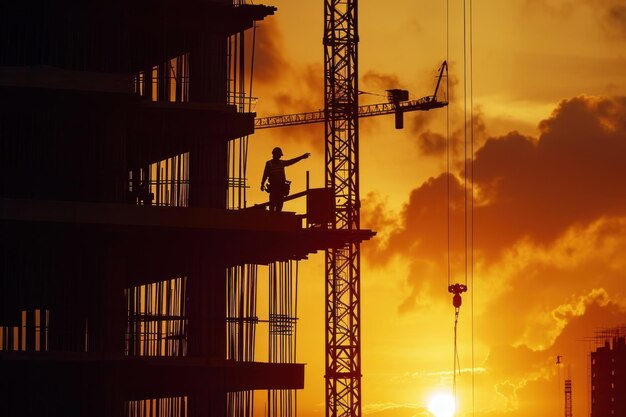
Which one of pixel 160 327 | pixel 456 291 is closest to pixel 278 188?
pixel 160 327

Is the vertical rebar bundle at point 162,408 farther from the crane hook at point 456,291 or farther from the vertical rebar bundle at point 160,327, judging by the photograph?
the crane hook at point 456,291

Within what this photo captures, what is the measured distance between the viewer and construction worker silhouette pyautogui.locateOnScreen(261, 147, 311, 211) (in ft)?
188

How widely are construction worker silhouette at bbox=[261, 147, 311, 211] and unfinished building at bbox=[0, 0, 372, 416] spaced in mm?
1205

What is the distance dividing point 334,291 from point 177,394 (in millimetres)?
Result: 62854

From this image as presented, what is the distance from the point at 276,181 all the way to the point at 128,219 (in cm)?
691

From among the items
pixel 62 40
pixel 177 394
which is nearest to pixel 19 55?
pixel 62 40

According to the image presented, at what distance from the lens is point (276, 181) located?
5738cm

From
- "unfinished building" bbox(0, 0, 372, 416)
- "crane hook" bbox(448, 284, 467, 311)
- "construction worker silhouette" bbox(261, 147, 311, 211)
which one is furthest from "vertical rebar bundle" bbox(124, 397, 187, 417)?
"crane hook" bbox(448, 284, 467, 311)

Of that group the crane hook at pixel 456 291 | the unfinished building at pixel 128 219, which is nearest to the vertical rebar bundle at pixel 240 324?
the unfinished building at pixel 128 219

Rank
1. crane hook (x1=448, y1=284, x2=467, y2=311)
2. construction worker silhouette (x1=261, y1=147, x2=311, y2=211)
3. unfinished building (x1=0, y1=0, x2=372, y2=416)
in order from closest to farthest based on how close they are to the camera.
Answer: unfinished building (x1=0, y1=0, x2=372, y2=416) < construction worker silhouette (x1=261, y1=147, x2=311, y2=211) < crane hook (x1=448, y1=284, x2=467, y2=311)

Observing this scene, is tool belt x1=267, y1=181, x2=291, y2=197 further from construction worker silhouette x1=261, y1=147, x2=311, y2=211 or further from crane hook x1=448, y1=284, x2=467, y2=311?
crane hook x1=448, y1=284, x2=467, y2=311

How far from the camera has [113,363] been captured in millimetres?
52062

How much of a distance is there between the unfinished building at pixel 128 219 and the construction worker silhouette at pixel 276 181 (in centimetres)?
120

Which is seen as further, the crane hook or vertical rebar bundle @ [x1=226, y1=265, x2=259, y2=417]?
the crane hook
